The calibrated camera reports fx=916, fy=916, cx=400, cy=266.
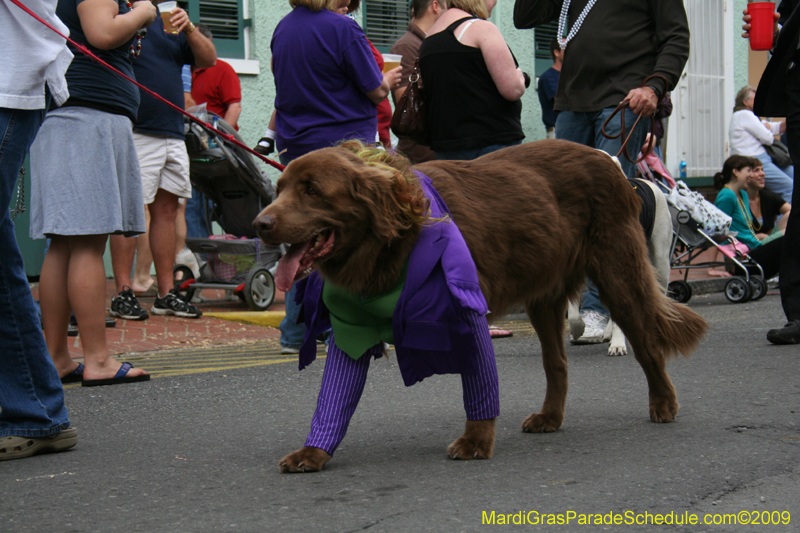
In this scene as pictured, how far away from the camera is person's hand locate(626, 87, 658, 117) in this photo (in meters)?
5.20

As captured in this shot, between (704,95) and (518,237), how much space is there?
1316cm

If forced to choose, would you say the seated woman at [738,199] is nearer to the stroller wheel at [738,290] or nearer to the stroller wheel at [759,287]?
the stroller wheel at [759,287]

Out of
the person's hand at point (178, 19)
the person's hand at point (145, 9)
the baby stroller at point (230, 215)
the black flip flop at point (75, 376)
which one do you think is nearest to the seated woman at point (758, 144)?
the baby stroller at point (230, 215)

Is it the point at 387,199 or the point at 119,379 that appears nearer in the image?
the point at 387,199

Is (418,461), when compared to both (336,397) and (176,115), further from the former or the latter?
(176,115)

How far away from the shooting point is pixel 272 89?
10680 mm

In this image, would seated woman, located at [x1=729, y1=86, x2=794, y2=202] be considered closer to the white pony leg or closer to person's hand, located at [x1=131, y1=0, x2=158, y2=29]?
the white pony leg

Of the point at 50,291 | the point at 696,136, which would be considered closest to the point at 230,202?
the point at 50,291

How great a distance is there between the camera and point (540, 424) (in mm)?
3582

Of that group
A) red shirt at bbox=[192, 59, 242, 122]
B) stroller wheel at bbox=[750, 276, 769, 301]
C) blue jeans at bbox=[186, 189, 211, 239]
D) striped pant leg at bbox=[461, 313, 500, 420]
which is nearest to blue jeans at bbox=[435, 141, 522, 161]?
striped pant leg at bbox=[461, 313, 500, 420]

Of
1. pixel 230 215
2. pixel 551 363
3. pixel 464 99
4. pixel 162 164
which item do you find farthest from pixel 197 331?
pixel 551 363

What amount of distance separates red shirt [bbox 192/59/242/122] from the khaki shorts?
77.0 inches

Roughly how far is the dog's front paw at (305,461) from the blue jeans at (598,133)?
9.24 feet

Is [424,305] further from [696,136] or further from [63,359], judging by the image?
[696,136]
